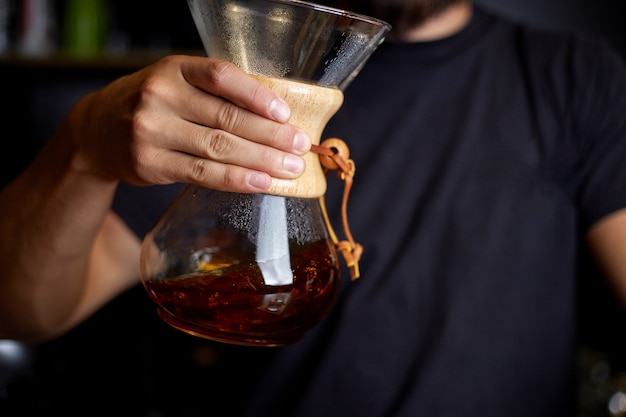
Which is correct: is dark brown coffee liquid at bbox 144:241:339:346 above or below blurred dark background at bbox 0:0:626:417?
above

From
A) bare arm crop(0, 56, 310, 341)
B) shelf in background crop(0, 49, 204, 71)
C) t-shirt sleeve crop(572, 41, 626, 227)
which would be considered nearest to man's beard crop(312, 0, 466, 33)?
t-shirt sleeve crop(572, 41, 626, 227)

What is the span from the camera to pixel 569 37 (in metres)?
1.20

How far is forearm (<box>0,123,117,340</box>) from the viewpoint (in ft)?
2.74

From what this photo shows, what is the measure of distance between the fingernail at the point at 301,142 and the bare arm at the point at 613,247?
2.08ft

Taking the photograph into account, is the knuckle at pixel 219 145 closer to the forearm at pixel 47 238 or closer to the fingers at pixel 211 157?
the fingers at pixel 211 157

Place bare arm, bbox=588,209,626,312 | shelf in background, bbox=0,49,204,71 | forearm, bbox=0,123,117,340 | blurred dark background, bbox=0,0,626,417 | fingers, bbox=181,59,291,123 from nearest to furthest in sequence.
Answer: fingers, bbox=181,59,291,123 < forearm, bbox=0,123,117,340 < bare arm, bbox=588,209,626,312 < shelf in background, bbox=0,49,204,71 < blurred dark background, bbox=0,0,626,417

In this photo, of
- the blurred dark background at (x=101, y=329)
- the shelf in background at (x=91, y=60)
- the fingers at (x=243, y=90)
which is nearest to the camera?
the fingers at (x=243, y=90)

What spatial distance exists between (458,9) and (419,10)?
101 millimetres

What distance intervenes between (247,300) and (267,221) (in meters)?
0.07

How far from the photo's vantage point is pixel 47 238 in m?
0.90

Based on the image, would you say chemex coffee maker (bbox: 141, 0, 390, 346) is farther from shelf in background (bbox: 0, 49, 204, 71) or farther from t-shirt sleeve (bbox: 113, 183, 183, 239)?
shelf in background (bbox: 0, 49, 204, 71)

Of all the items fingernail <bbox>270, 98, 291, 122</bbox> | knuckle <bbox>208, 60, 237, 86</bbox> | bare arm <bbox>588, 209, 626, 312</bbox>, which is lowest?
bare arm <bbox>588, 209, 626, 312</bbox>

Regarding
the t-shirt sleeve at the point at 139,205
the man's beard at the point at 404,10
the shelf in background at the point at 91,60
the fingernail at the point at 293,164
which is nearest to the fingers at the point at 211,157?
the fingernail at the point at 293,164

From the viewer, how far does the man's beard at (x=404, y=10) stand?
45.9 inches
